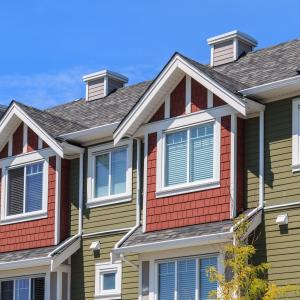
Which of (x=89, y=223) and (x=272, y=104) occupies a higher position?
(x=272, y=104)

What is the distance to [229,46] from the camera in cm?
2859

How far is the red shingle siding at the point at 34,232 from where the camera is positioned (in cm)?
2764

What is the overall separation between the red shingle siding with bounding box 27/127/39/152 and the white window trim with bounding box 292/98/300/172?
8717 millimetres

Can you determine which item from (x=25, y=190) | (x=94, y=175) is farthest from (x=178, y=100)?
(x=25, y=190)

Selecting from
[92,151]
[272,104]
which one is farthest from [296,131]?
[92,151]

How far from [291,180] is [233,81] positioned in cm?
313

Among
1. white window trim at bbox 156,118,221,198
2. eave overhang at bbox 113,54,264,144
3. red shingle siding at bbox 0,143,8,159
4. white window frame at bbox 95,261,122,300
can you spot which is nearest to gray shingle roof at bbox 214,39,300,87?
eave overhang at bbox 113,54,264,144

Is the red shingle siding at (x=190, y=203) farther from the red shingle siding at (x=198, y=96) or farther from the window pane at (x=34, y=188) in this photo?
the window pane at (x=34, y=188)

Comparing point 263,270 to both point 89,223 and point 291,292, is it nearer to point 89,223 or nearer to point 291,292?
point 291,292

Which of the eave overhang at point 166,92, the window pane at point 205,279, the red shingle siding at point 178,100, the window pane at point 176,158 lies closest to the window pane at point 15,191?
the eave overhang at point 166,92

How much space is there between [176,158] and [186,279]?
300 centimetres

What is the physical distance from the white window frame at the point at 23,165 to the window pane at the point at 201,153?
5.30m

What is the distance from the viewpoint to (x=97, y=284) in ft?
86.0

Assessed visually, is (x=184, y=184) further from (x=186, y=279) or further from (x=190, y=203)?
(x=186, y=279)
